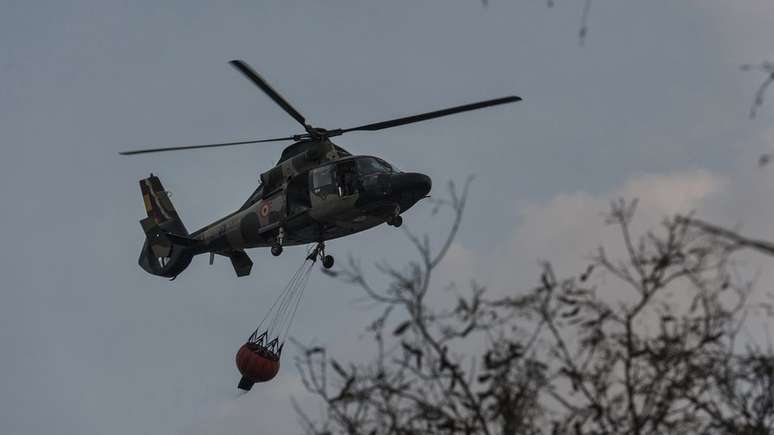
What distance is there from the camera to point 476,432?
13.3 meters

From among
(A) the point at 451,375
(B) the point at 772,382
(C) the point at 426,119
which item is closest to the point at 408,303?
(A) the point at 451,375

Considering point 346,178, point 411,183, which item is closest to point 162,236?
point 346,178

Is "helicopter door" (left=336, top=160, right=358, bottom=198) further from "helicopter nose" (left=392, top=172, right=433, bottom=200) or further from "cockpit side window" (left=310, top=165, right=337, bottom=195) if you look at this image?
"helicopter nose" (left=392, top=172, right=433, bottom=200)

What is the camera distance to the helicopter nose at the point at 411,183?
3156 centimetres

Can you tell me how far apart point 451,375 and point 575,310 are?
5.98ft

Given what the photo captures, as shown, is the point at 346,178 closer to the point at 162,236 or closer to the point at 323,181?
the point at 323,181

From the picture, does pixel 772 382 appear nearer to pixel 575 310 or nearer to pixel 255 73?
pixel 575 310

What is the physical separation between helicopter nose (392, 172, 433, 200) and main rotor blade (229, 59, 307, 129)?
4136 mm

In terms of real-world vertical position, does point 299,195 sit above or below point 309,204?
above

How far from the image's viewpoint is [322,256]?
33594mm

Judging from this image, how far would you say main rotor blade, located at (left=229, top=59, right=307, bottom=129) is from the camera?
1227 inches

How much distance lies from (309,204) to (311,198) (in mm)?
219

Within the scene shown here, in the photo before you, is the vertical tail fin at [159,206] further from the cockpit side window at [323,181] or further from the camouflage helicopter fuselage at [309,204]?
the cockpit side window at [323,181]

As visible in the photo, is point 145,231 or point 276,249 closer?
point 276,249
